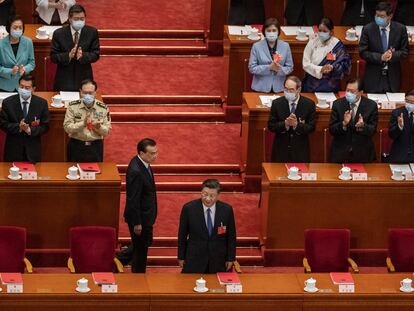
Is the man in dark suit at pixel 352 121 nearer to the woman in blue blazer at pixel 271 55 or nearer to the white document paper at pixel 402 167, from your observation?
the white document paper at pixel 402 167

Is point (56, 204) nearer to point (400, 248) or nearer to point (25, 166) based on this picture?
point (25, 166)

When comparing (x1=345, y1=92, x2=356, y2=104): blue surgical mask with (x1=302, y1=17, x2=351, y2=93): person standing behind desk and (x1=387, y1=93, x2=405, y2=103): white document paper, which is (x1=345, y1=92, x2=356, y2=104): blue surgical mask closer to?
(x1=302, y1=17, x2=351, y2=93): person standing behind desk

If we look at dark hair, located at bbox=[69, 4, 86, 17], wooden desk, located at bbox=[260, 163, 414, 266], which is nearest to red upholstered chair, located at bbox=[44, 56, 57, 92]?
dark hair, located at bbox=[69, 4, 86, 17]

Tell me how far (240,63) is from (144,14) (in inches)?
68.8

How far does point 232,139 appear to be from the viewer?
14734 mm

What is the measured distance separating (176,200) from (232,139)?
108 centimetres

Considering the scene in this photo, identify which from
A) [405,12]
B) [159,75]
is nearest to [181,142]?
[159,75]

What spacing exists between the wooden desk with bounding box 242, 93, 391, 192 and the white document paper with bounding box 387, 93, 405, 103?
162mm

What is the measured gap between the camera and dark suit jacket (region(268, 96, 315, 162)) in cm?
1328

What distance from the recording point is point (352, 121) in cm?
1327

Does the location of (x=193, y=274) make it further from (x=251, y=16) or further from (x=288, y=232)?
(x=251, y=16)

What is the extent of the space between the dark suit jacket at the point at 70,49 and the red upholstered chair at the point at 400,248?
3227 millimetres
